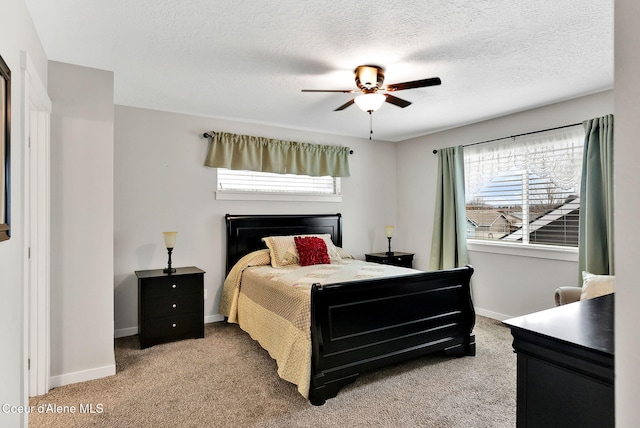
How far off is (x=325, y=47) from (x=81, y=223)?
2.22m

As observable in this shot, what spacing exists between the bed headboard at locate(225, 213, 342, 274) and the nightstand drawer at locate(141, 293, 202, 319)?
26.1 inches

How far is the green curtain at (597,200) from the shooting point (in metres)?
3.10

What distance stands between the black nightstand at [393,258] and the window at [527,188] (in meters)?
0.94

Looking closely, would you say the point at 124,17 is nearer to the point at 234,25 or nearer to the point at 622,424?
the point at 234,25

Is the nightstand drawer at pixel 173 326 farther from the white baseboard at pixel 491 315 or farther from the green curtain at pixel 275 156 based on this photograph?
the white baseboard at pixel 491 315

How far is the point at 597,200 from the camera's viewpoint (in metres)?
3.18

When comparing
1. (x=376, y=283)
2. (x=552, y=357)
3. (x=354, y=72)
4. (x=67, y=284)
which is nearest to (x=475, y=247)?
(x=376, y=283)

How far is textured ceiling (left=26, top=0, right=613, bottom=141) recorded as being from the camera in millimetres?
1988

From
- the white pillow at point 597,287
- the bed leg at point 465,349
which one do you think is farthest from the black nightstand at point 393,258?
the white pillow at point 597,287

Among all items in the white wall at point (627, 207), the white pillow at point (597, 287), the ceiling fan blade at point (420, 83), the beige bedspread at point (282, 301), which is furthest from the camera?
the white pillow at point (597, 287)

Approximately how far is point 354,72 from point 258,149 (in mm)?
1920

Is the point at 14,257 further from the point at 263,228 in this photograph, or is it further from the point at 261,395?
the point at 263,228

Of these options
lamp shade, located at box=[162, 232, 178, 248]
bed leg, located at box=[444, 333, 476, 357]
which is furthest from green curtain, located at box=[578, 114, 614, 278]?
lamp shade, located at box=[162, 232, 178, 248]

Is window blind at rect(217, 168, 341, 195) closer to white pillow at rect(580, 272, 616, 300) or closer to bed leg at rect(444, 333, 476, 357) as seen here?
bed leg at rect(444, 333, 476, 357)
